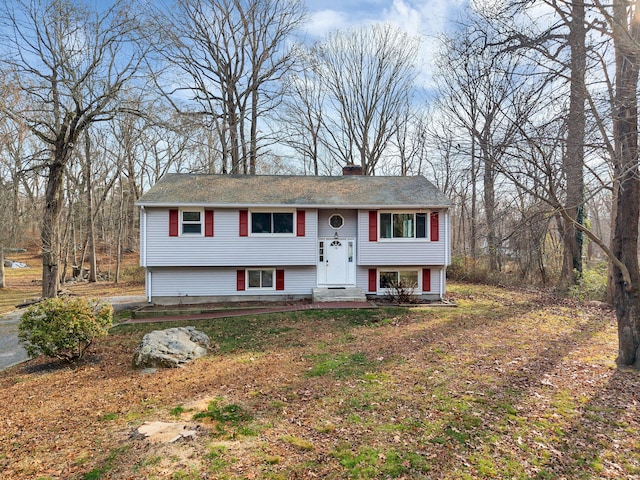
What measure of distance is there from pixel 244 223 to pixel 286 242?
5.82 feet

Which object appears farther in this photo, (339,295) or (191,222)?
(339,295)

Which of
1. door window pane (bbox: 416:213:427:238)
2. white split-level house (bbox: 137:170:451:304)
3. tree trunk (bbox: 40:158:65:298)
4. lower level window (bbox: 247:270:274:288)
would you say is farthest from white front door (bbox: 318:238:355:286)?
tree trunk (bbox: 40:158:65:298)

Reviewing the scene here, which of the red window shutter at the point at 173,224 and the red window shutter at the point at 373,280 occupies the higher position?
the red window shutter at the point at 173,224

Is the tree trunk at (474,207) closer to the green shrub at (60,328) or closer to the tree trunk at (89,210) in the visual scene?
the green shrub at (60,328)

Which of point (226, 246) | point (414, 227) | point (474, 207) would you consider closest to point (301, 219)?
point (226, 246)

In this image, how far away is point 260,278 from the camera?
45.0ft

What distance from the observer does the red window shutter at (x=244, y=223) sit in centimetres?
1311

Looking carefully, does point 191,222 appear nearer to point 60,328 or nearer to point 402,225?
point 60,328

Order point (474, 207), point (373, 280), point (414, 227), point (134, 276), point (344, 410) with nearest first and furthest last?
point (344, 410) < point (414, 227) < point (373, 280) < point (134, 276) < point (474, 207)

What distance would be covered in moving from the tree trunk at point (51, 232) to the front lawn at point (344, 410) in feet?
25.6

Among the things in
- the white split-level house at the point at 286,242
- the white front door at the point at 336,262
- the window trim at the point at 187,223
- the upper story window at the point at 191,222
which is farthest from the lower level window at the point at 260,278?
the upper story window at the point at 191,222

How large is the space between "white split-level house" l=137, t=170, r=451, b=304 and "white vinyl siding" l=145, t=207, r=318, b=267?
4cm

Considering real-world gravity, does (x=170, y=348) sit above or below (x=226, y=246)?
below

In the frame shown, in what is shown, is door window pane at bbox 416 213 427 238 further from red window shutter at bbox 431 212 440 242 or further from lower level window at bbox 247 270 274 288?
lower level window at bbox 247 270 274 288
